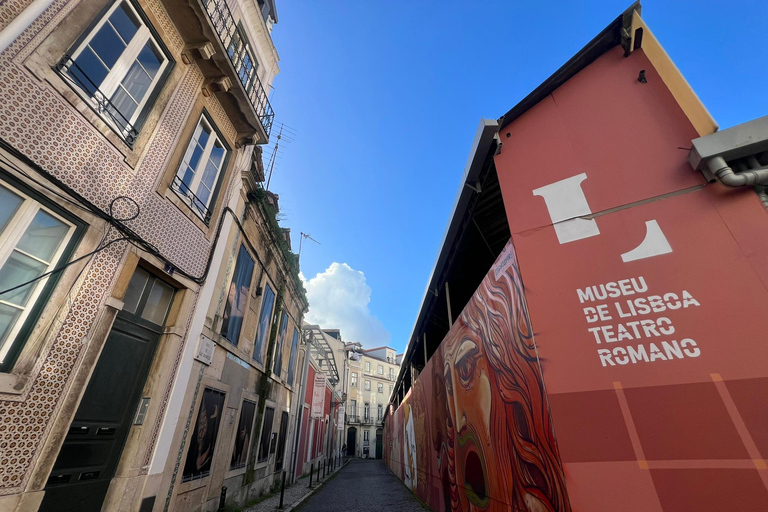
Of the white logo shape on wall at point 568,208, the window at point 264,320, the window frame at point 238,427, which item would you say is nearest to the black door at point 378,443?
the window frame at point 238,427

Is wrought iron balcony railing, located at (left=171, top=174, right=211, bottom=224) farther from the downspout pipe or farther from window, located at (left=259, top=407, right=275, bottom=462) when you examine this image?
the downspout pipe

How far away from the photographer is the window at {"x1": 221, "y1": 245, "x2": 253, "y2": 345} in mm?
7184

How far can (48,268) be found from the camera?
3582 millimetres

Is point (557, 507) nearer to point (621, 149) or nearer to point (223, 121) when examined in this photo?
point (621, 149)

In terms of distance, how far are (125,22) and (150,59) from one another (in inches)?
21.9

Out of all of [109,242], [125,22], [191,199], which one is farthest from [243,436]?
[125,22]

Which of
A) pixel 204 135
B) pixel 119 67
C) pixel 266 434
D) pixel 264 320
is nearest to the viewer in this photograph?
pixel 119 67

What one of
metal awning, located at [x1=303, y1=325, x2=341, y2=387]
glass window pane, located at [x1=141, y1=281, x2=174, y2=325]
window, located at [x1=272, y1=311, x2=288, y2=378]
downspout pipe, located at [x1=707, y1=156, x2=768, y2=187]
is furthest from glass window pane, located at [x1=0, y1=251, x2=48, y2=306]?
metal awning, located at [x1=303, y1=325, x2=341, y2=387]

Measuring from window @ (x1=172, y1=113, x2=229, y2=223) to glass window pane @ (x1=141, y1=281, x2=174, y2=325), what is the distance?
1.52m

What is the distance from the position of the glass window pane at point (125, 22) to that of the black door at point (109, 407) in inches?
138

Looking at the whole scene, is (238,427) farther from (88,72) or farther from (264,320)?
(88,72)

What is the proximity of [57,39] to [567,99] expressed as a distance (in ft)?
22.7

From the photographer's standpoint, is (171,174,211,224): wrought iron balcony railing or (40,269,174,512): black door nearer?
(40,269,174,512): black door

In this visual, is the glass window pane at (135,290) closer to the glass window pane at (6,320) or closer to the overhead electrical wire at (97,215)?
the overhead electrical wire at (97,215)
